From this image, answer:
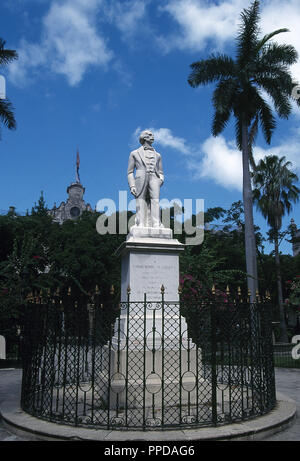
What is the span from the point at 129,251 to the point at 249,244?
11.4m

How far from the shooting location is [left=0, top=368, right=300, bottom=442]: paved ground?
502 centimetres

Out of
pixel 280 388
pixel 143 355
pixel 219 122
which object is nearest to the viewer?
pixel 143 355

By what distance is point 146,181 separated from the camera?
27.1 feet

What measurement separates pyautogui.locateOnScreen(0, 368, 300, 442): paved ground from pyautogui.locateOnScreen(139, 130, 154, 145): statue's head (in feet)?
20.5

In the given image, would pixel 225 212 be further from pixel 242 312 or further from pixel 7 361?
pixel 242 312

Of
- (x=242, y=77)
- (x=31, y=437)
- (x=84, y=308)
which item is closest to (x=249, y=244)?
(x=242, y=77)

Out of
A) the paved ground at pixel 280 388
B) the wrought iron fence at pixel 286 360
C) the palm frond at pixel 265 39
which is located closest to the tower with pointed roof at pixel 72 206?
the palm frond at pixel 265 39

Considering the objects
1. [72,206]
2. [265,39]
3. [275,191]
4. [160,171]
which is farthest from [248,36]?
[72,206]

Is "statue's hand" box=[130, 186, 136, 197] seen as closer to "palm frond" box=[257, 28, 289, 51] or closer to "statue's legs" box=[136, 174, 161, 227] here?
"statue's legs" box=[136, 174, 161, 227]

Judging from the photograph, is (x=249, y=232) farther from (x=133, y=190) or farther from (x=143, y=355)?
(x=143, y=355)

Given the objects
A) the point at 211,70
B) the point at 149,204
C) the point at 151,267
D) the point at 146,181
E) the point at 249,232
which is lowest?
the point at 151,267

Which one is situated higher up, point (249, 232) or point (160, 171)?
point (249, 232)

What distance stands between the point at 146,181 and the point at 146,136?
1151mm

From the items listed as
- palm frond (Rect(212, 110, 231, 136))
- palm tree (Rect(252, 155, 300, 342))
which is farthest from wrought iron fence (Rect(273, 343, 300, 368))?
palm frond (Rect(212, 110, 231, 136))
